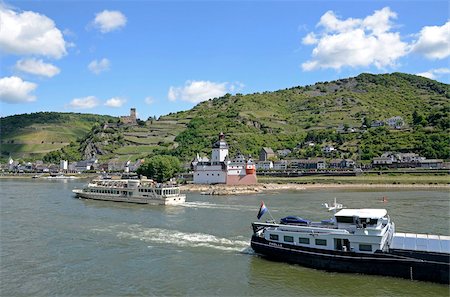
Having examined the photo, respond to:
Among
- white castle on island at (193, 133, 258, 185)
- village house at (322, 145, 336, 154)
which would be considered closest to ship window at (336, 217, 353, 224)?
white castle on island at (193, 133, 258, 185)

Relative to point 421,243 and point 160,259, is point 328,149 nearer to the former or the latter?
point 421,243

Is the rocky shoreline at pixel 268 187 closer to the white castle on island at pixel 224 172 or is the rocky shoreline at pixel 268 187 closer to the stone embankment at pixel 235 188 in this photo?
the stone embankment at pixel 235 188

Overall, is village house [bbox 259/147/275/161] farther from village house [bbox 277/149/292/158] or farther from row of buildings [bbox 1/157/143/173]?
row of buildings [bbox 1/157/143/173]

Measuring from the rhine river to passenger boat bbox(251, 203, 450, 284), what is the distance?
24.0 inches

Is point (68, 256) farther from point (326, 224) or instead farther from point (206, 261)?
point (326, 224)

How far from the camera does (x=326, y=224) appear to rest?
26.8m

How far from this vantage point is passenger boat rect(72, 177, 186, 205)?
59.0 metres

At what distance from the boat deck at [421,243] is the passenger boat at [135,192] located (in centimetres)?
3798

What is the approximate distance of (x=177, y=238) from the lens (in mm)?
34000

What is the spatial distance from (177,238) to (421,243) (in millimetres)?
18514

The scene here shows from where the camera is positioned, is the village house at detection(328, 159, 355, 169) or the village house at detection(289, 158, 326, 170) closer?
the village house at detection(328, 159, 355, 169)

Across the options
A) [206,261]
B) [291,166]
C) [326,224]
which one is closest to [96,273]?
[206,261]

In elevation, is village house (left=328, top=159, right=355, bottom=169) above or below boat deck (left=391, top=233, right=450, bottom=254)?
above

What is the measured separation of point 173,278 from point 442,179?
85.5 m
